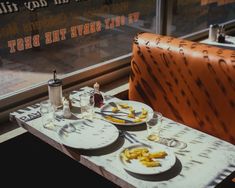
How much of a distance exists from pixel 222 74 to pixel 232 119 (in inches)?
10.2

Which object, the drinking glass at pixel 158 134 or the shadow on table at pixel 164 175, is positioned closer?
the shadow on table at pixel 164 175

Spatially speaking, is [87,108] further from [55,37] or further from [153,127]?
[55,37]

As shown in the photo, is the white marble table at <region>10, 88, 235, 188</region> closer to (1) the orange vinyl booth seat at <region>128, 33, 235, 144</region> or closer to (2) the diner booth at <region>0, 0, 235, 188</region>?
(2) the diner booth at <region>0, 0, 235, 188</region>

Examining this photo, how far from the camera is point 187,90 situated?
224 centimetres

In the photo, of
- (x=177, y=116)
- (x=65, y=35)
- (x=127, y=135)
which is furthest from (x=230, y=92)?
(x=65, y=35)

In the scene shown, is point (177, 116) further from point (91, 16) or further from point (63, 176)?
point (91, 16)

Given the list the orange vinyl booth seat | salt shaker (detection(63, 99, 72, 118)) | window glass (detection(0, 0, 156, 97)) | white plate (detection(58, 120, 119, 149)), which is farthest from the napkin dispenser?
the orange vinyl booth seat

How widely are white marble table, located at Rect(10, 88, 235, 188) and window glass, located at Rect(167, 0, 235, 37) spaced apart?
2.63m

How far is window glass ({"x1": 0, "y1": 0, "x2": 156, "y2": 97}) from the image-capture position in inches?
87.5

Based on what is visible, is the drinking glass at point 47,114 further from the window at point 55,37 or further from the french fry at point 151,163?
the french fry at point 151,163

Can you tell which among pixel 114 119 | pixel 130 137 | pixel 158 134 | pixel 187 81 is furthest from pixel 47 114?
pixel 187 81

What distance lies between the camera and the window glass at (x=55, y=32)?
2223 mm

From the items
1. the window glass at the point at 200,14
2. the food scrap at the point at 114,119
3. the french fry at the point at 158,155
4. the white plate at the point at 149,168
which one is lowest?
the white plate at the point at 149,168

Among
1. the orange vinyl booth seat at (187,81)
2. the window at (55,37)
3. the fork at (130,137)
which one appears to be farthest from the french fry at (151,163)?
the window at (55,37)
